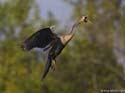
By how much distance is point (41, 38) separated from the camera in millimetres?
4660

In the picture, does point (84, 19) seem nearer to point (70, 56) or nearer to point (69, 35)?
point (69, 35)

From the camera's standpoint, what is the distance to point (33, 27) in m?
23.2

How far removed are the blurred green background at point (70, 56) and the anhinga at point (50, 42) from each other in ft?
42.8

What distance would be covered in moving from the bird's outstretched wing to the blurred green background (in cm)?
1303

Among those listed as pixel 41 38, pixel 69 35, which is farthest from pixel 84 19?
pixel 41 38

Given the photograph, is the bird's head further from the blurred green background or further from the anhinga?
the blurred green background

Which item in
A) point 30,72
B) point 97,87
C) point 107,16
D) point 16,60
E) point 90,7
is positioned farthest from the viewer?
point 107,16

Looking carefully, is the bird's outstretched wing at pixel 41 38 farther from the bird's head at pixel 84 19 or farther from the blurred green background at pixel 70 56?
the blurred green background at pixel 70 56

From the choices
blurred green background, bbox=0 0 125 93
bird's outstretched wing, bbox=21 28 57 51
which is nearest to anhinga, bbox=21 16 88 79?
bird's outstretched wing, bbox=21 28 57 51

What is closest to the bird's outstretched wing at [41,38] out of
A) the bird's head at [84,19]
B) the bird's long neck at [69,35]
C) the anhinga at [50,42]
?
the anhinga at [50,42]

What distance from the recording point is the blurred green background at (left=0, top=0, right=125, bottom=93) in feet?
74.7

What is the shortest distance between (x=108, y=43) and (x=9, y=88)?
11.3m

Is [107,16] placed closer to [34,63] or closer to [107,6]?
[107,6]

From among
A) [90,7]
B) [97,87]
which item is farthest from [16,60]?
[90,7]
